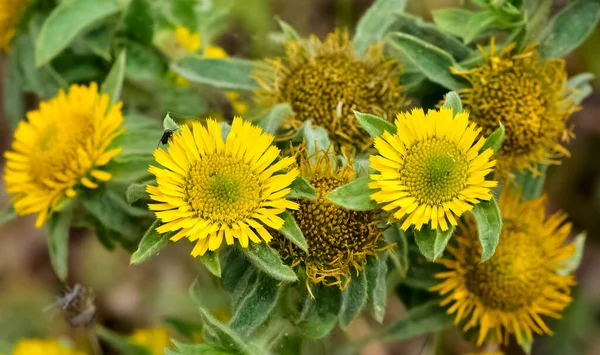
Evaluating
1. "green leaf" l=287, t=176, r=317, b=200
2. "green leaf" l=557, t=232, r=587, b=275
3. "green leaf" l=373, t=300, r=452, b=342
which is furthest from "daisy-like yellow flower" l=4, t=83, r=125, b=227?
"green leaf" l=557, t=232, r=587, b=275

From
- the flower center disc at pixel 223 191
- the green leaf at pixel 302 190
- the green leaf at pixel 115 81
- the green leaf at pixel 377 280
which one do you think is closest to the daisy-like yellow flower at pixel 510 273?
the green leaf at pixel 377 280

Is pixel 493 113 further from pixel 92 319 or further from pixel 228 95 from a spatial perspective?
pixel 92 319

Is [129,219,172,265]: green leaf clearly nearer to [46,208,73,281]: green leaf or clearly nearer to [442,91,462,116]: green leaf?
[46,208,73,281]: green leaf

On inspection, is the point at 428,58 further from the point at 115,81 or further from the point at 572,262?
the point at 115,81

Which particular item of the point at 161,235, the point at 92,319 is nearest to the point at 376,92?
the point at 161,235

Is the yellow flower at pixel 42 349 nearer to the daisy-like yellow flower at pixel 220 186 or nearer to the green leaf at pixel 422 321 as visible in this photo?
the daisy-like yellow flower at pixel 220 186

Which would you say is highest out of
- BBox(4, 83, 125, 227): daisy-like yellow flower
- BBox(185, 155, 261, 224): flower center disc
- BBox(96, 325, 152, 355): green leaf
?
BBox(185, 155, 261, 224): flower center disc

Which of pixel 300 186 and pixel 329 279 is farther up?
pixel 300 186
